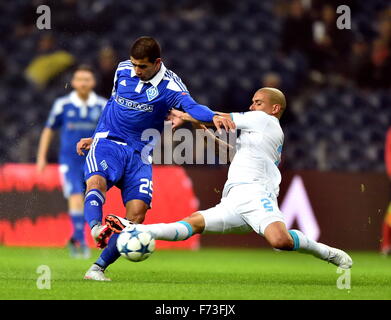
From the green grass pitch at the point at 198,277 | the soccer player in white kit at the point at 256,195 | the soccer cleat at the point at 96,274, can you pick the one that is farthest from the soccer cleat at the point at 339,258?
the soccer cleat at the point at 96,274

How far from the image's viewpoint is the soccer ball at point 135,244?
248 inches

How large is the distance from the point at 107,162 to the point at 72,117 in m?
3.58

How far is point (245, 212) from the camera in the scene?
6980 millimetres

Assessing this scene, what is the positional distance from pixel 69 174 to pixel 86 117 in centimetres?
69

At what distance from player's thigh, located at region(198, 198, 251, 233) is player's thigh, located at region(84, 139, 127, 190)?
2.43 feet

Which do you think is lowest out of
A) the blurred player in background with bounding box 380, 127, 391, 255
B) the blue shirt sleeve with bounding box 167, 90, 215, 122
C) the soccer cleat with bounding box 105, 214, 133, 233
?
the blurred player in background with bounding box 380, 127, 391, 255

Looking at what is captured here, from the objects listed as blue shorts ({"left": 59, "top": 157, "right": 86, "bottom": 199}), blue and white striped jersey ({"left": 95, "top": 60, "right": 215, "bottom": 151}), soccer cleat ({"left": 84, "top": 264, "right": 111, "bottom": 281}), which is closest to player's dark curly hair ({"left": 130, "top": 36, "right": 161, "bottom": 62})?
blue and white striped jersey ({"left": 95, "top": 60, "right": 215, "bottom": 151})

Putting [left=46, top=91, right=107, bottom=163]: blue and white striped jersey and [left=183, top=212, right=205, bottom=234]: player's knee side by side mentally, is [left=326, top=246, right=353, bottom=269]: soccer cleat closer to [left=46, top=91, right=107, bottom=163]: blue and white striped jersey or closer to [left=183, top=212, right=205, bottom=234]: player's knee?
[left=183, top=212, right=205, bottom=234]: player's knee

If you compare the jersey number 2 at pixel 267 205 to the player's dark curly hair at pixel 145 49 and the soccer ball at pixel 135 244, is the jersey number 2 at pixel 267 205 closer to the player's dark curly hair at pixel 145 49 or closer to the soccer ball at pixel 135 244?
the soccer ball at pixel 135 244

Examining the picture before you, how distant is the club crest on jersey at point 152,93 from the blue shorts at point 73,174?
A: 3.45 meters

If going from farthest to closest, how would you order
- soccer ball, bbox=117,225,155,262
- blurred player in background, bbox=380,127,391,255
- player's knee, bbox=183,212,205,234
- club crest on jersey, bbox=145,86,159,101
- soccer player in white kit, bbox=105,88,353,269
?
blurred player in background, bbox=380,127,391,255 < club crest on jersey, bbox=145,86,159,101 < player's knee, bbox=183,212,205,234 < soccer player in white kit, bbox=105,88,353,269 < soccer ball, bbox=117,225,155,262

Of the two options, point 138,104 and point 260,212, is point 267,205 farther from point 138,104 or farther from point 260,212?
point 138,104

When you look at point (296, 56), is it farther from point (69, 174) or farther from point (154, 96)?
point (154, 96)

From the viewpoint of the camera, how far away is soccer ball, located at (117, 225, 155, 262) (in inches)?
248
